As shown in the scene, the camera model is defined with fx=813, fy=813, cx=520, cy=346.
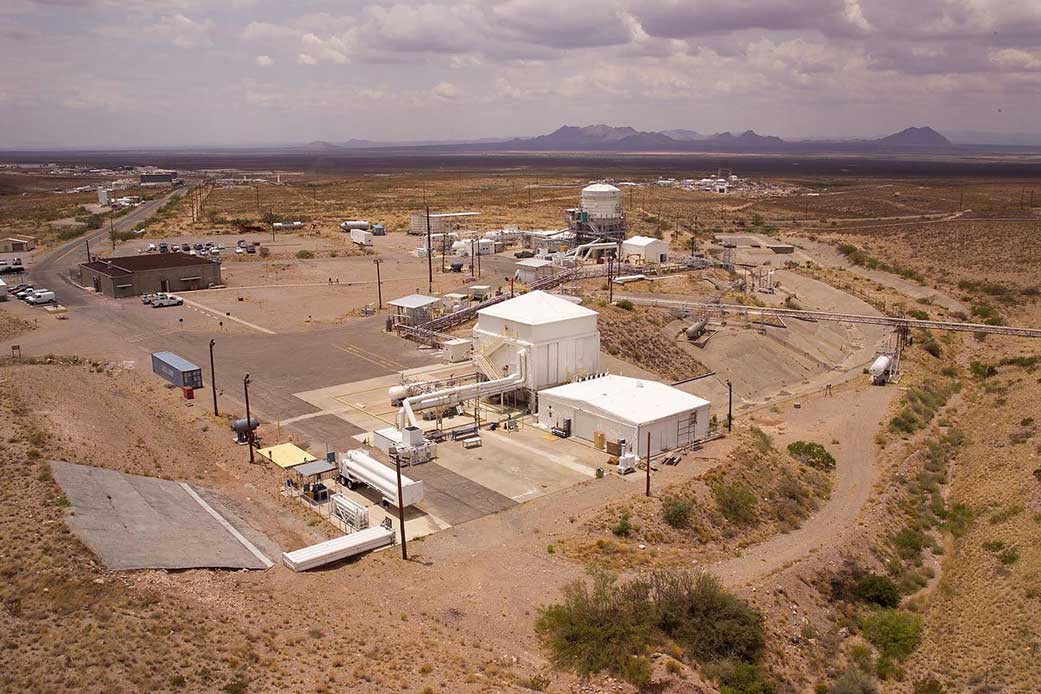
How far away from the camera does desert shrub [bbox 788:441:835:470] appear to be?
38.9 meters

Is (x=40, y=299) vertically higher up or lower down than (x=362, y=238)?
lower down

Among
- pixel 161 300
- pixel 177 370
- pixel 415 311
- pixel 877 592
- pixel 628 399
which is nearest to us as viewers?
pixel 877 592

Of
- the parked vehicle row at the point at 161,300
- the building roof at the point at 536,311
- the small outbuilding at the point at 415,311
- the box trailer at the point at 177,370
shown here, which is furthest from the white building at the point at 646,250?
the box trailer at the point at 177,370

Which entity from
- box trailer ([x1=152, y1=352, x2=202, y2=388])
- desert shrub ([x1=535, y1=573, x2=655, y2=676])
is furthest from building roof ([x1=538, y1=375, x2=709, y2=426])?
box trailer ([x1=152, y1=352, x2=202, y2=388])

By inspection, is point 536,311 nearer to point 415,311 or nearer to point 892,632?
point 415,311

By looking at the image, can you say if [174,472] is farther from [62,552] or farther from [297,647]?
[297,647]

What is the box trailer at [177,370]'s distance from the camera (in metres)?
43.2

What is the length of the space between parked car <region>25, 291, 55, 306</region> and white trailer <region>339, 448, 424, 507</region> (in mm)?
45245

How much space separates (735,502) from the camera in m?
32.2

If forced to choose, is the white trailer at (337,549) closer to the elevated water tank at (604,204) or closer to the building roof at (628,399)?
the building roof at (628,399)

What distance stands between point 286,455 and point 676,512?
1625cm

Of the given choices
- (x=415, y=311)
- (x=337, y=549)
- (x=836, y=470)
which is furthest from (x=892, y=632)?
(x=415, y=311)

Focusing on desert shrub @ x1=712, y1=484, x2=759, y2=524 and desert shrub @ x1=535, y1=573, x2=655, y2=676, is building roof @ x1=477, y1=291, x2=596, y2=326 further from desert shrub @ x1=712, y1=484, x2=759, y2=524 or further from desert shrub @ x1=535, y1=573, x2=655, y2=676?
desert shrub @ x1=535, y1=573, x2=655, y2=676

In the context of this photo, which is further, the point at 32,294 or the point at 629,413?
the point at 32,294
